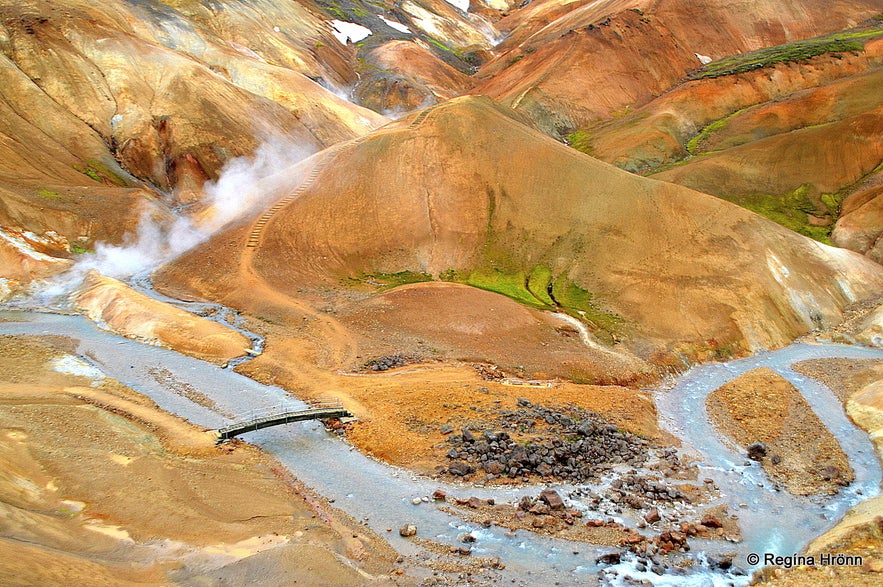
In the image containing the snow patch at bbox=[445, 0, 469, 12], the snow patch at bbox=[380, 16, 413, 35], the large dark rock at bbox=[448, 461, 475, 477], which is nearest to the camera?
the large dark rock at bbox=[448, 461, 475, 477]

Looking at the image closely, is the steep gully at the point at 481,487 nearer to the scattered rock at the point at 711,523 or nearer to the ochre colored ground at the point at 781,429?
the ochre colored ground at the point at 781,429

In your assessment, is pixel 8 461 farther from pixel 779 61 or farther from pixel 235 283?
pixel 779 61

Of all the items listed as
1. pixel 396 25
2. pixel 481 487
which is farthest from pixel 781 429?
pixel 396 25

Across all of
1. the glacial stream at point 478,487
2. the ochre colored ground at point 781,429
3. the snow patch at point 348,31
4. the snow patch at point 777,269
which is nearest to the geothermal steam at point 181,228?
the glacial stream at point 478,487

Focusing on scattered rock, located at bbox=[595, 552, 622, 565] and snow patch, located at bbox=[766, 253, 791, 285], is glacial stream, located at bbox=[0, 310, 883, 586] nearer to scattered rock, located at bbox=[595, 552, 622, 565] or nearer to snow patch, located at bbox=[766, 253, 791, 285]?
scattered rock, located at bbox=[595, 552, 622, 565]

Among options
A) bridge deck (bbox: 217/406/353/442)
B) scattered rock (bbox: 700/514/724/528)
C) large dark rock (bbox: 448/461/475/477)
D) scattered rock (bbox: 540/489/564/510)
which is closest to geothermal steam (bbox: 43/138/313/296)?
bridge deck (bbox: 217/406/353/442)

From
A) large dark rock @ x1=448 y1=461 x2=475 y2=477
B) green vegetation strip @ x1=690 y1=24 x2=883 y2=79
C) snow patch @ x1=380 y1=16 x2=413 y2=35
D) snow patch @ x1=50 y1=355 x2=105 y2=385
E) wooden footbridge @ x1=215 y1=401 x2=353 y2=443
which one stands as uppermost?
green vegetation strip @ x1=690 y1=24 x2=883 y2=79

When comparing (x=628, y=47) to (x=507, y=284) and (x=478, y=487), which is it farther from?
(x=478, y=487)
